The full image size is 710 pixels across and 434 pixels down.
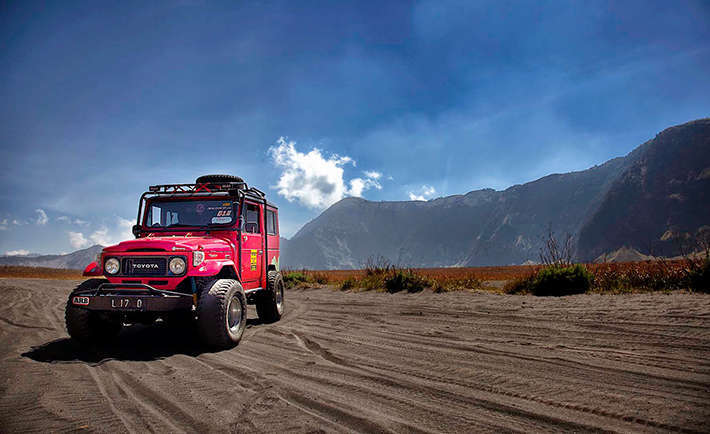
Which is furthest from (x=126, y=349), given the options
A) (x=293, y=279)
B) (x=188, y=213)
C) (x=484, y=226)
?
(x=484, y=226)

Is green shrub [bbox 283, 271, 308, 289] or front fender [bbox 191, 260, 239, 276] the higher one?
front fender [bbox 191, 260, 239, 276]

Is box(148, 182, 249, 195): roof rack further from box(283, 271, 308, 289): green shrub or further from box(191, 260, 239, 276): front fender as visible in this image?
box(283, 271, 308, 289): green shrub

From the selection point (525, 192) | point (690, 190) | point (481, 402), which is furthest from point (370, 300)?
point (525, 192)

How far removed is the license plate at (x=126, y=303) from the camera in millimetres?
5273

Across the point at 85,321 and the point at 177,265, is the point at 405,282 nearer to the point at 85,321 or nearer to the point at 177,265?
the point at 177,265

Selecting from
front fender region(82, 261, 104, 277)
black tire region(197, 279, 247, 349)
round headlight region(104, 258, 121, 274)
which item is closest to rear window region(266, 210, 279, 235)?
black tire region(197, 279, 247, 349)

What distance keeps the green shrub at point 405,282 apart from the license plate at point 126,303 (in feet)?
31.9

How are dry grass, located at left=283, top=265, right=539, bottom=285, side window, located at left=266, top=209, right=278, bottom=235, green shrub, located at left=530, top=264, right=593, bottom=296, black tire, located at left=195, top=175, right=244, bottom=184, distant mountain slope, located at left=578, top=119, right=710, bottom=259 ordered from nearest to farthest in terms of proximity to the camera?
1. black tire, located at left=195, top=175, right=244, bottom=184
2. side window, located at left=266, top=209, right=278, bottom=235
3. green shrub, located at left=530, top=264, right=593, bottom=296
4. dry grass, located at left=283, top=265, right=539, bottom=285
5. distant mountain slope, located at left=578, top=119, right=710, bottom=259

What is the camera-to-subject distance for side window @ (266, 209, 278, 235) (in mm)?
8680

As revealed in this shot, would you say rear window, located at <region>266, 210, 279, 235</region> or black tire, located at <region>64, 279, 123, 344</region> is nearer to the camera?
black tire, located at <region>64, 279, 123, 344</region>

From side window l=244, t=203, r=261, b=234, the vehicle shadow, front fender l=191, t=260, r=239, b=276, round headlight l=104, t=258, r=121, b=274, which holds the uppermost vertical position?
side window l=244, t=203, r=261, b=234

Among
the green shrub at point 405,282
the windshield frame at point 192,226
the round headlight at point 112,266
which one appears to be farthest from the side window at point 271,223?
the green shrub at point 405,282

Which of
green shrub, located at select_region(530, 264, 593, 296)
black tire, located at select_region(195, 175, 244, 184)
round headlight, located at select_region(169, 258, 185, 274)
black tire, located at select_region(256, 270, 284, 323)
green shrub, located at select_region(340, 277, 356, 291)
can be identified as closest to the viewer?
round headlight, located at select_region(169, 258, 185, 274)

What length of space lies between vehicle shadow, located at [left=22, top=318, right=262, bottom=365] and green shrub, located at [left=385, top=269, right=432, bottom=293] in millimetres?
8314
